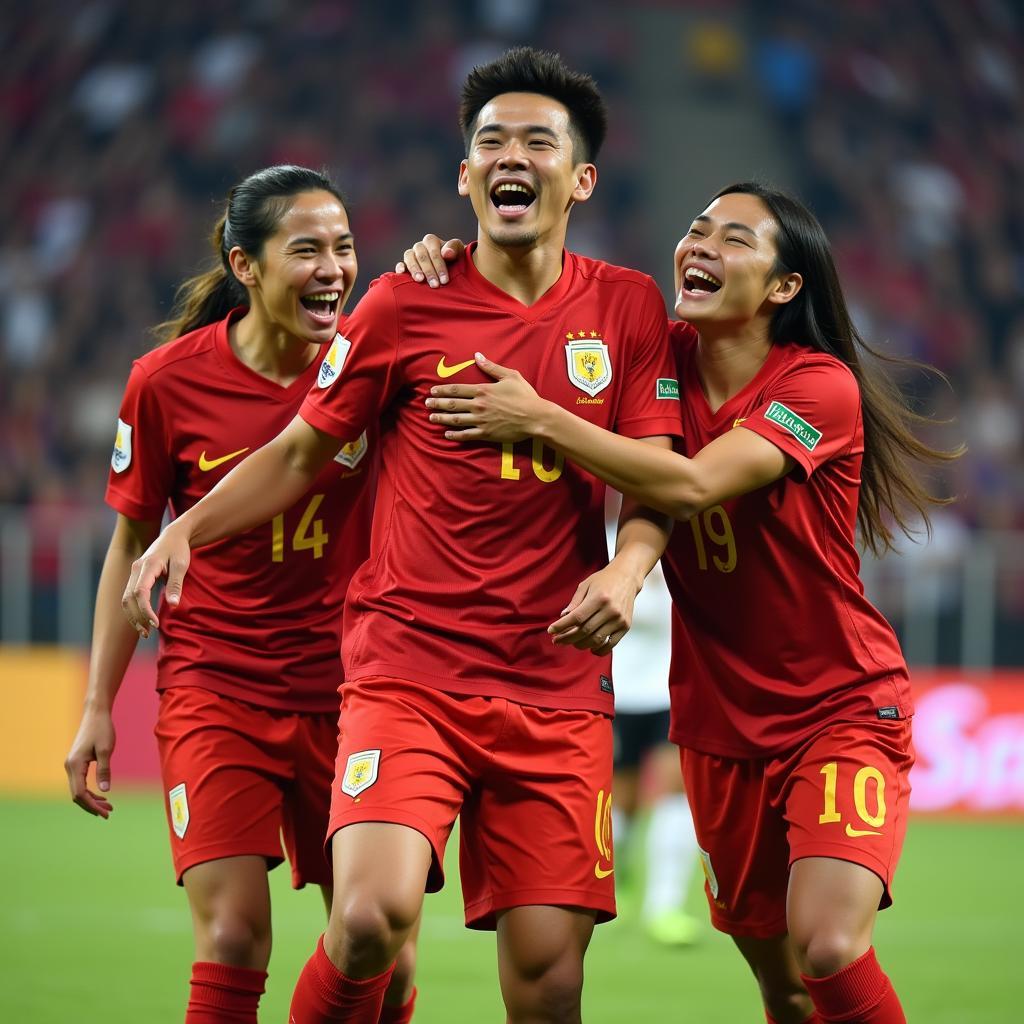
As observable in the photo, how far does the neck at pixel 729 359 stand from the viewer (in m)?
4.34

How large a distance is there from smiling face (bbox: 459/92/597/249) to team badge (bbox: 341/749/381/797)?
127 centimetres

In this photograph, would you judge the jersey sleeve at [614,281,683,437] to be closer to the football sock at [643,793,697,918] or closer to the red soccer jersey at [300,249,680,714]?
the red soccer jersey at [300,249,680,714]

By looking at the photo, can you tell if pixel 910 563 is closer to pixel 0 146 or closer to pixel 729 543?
pixel 729 543

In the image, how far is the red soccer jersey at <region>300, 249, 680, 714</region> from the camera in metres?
3.88

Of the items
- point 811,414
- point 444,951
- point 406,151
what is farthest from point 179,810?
point 406,151

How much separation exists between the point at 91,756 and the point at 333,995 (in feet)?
3.94

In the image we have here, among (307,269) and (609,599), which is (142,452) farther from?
(609,599)

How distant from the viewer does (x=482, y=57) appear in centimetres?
1992

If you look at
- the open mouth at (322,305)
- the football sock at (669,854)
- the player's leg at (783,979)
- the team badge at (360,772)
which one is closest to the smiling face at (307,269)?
the open mouth at (322,305)

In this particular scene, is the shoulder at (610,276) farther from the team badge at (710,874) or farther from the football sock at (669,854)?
the football sock at (669,854)

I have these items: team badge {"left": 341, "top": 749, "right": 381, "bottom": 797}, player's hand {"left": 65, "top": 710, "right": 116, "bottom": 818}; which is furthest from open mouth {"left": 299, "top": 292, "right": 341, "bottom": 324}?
team badge {"left": 341, "top": 749, "right": 381, "bottom": 797}

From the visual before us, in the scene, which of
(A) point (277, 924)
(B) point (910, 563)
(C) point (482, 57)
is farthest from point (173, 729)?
(C) point (482, 57)

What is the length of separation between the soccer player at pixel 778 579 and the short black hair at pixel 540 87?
382 millimetres

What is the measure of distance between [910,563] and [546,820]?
30.9 ft
